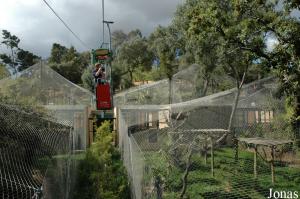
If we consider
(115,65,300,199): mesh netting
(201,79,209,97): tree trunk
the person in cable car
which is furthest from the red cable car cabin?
(201,79,209,97): tree trunk

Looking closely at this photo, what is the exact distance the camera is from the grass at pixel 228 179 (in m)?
9.43

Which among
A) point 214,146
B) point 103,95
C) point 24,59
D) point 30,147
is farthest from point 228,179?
point 24,59

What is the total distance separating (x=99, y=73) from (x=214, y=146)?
6.12m

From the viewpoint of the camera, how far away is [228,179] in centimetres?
1027

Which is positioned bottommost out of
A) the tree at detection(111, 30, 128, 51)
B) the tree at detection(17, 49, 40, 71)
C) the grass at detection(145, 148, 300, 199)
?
the grass at detection(145, 148, 300, 199)

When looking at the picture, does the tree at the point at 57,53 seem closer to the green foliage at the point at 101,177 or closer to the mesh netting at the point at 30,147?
the mesh netting at the point at 30,147

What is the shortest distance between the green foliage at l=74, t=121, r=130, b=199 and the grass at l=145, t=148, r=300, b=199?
31.0 inches

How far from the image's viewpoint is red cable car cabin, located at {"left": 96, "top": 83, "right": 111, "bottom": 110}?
58.0 ft

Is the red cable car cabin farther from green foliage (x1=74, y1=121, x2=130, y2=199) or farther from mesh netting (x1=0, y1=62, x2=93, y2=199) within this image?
green foliage (x1=74, y1=121, x2=130, y2=199)

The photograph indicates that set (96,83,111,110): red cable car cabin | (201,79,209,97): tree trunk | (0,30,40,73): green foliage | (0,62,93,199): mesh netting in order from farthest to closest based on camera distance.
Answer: (0,30,40,73): green foliage → (201,79,209,97): tree trunk → (96,83,111,110): red cable car cabin → (0,62,93,199): mesh netting

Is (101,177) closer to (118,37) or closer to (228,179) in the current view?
(228,179)

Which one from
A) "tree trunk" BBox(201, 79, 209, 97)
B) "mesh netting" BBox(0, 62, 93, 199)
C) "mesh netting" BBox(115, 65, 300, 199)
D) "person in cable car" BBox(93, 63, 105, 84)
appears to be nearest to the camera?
"mesh netting" BBox(0, 62, 93, 199)

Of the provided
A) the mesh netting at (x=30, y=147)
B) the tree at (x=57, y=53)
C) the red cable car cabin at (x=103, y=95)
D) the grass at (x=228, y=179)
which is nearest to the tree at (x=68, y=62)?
the tree at (x=57, y=53)

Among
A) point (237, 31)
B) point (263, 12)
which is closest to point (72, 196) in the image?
point (237, 31)
